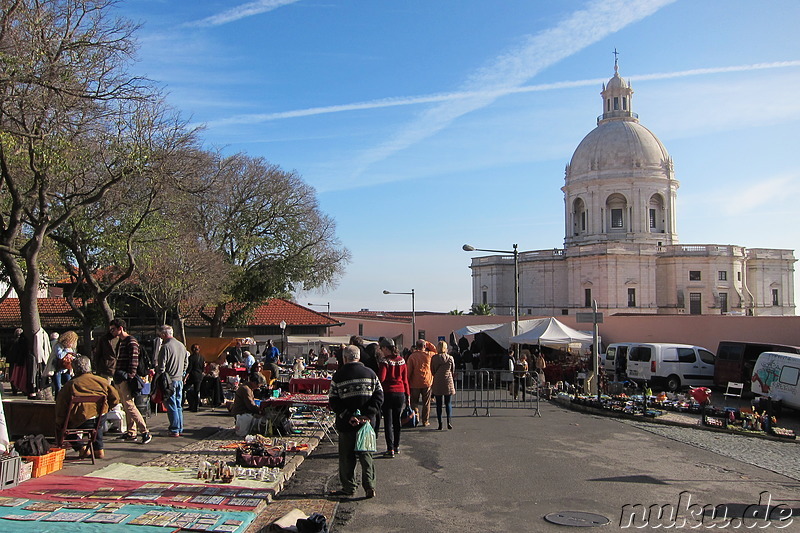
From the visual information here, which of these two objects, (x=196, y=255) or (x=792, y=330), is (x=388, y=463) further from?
(x=792, y=330)

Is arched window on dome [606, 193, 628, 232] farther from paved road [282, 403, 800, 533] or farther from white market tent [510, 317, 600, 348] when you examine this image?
paved road [282, 403, 800, 533]

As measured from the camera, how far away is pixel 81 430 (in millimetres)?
8555

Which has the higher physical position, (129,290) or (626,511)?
(129,290)

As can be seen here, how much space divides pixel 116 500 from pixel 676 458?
7.92 metres

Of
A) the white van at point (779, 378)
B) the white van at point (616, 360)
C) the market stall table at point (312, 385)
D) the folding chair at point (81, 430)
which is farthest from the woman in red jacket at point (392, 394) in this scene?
the white van at point (616, 360)

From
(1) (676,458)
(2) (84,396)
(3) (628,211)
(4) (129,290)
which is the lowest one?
(1) (676,458)

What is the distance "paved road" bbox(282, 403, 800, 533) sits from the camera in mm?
7000

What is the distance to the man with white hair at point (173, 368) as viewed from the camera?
34.6ft

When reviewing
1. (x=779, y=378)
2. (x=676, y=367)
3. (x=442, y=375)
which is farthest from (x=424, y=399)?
(x=676, y=367)

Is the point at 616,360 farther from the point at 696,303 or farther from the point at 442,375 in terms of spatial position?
Answer: the point at 696,303

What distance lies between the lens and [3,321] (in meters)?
34.4

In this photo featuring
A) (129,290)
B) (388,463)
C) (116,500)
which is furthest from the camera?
(129,290)

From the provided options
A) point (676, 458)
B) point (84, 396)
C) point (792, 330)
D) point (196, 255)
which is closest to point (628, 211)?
point (792, 330)

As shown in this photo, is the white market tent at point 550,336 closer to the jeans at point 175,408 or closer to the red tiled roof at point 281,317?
the jeans at point 175,408
